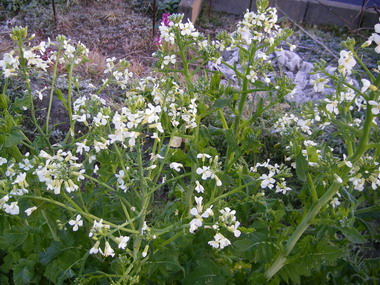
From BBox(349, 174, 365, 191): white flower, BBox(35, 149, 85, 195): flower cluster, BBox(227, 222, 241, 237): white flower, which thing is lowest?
BBox(227, 222, 241, 237): white flower

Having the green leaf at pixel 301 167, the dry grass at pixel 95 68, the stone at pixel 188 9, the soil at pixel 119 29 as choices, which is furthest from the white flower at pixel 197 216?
the stone at pixel 188 9

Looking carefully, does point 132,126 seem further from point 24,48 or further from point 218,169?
point 24,48

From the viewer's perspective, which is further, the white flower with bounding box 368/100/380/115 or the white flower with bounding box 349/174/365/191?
the white flower with bounding box 349/174/365/191

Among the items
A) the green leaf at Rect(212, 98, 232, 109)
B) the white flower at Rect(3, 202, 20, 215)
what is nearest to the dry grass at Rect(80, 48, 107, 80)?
the green leaf at Rect(212, 98, 232, 109)

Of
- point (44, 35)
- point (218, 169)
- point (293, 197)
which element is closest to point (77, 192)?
point (218, 169)

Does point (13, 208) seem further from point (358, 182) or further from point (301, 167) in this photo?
point (358, 182)

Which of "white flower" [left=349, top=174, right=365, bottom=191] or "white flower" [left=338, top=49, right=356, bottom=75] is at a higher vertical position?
"white flower" [left=338, top=49, right=356, bottom=75]

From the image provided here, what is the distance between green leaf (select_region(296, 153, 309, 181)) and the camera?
1.59 m

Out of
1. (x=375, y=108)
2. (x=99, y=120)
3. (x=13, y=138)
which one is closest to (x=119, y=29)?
(x=13, y=138)

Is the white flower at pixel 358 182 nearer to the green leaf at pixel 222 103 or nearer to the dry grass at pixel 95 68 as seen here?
the green leaf at pixel 222 103

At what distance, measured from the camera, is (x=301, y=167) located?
1596 millimetres

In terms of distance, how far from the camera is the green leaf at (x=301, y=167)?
1592 millimetres

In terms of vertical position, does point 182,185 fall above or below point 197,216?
below

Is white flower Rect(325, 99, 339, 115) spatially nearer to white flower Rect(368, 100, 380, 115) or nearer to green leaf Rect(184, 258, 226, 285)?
white flower Rect(368, 100, 380, 115)
